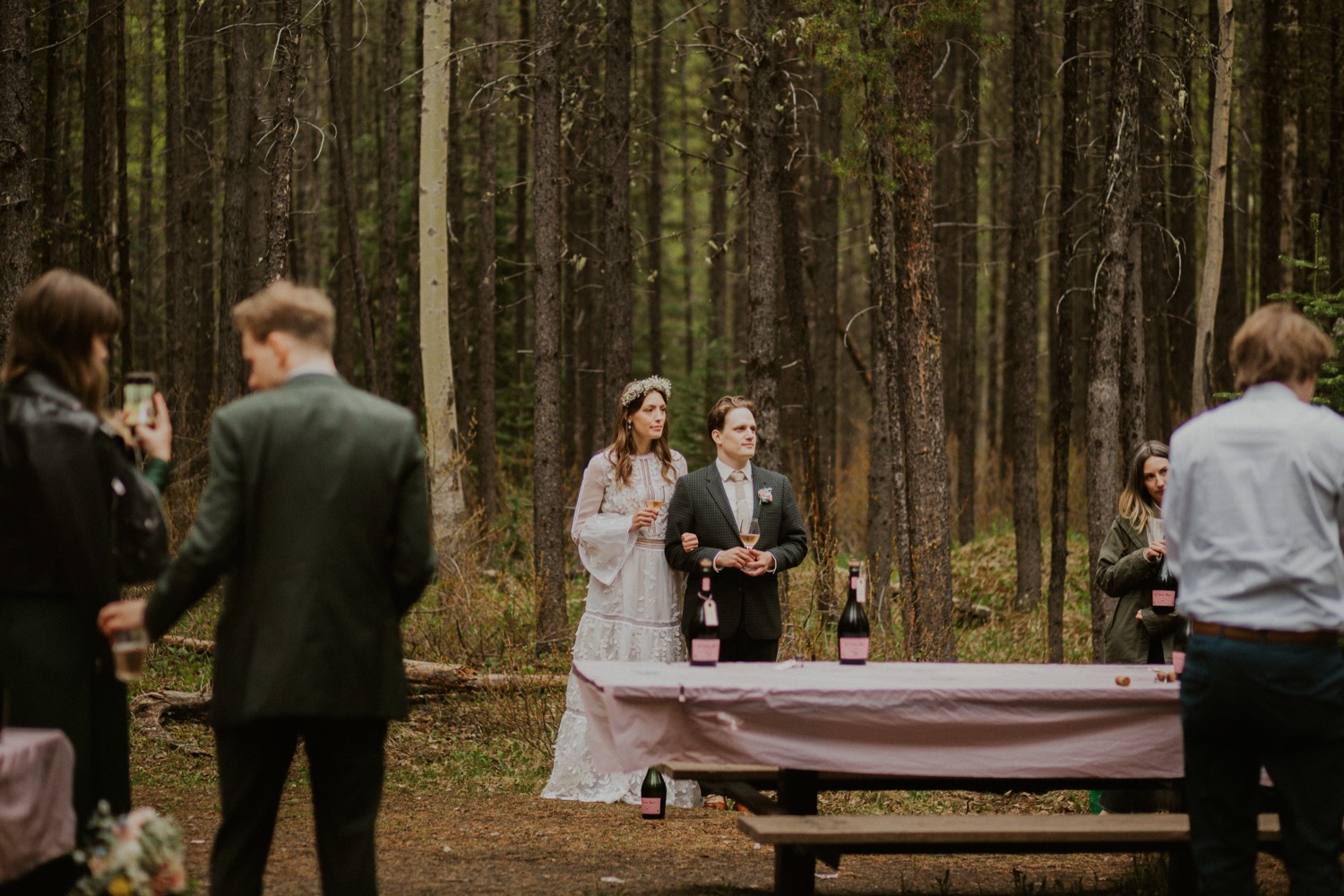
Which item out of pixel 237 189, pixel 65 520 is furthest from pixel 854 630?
pixel 237 189

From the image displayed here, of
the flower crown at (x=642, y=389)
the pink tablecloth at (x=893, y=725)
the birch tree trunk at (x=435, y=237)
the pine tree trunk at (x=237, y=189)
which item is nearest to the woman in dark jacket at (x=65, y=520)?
the pink tablecloth at (x=893, y=725)

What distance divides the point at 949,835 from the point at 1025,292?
1249cm

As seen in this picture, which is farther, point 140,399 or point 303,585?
point 140,399

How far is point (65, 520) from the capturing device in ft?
13.3

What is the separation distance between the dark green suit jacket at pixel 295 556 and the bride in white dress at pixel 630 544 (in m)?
3.77

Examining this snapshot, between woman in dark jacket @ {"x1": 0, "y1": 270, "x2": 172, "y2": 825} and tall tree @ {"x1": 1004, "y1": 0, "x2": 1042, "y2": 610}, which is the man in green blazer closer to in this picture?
woman in dark jacket @ {"x1": 0, "y1": 270, "x2": 172, "y2": 825}

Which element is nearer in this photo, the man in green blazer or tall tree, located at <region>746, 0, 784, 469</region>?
the man in green blazer

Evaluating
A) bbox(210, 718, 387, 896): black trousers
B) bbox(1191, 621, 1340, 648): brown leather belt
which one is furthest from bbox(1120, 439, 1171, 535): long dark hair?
bbox(210, 718, 387, 896): black trousers

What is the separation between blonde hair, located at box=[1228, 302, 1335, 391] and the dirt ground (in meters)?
2.74

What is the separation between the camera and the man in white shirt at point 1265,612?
4.16 metres

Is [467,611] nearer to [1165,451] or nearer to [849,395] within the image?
[1165,451]

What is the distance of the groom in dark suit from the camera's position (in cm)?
736

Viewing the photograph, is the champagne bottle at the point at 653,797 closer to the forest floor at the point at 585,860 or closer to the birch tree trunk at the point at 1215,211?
the forest floor at the point at 585,860

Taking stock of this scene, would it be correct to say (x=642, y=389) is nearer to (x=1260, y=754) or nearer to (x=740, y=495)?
(x=740, y=495)
